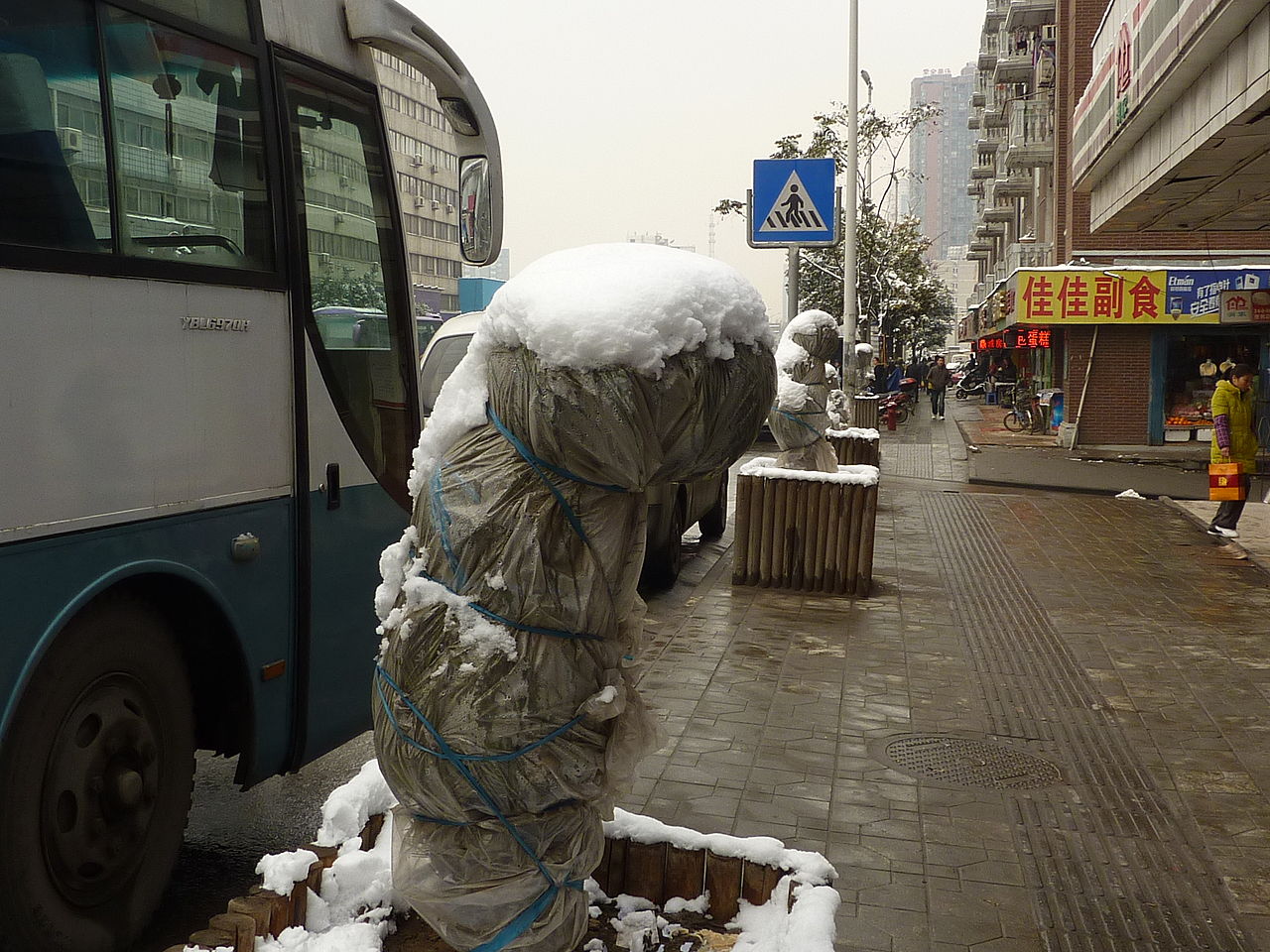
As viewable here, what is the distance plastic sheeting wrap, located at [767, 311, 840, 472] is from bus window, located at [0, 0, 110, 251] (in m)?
6.85

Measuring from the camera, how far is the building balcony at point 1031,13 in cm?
3994

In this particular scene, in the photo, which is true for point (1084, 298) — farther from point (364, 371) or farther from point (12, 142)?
point (12, 142)

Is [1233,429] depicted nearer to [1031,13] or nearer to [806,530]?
[806,530]

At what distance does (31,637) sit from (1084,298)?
22.8 meters

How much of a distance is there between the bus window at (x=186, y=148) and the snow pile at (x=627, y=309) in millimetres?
1916

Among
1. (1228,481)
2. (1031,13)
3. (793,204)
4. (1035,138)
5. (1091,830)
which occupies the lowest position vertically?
(1091,830)

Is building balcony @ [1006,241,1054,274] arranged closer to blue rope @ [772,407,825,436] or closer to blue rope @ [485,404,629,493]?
blue rope @ [772,407,825,436]

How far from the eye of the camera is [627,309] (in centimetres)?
215

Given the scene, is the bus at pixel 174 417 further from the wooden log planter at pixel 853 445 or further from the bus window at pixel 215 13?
the wooden log planter at pixel 853 445

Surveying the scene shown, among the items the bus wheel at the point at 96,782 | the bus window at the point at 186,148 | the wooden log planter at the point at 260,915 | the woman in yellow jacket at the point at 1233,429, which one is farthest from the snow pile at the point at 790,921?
the woman in yellow jacket at the point at 1233,429

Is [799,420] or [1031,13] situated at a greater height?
[1031,13]

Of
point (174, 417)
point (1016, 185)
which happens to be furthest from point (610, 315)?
point (1016, 185)

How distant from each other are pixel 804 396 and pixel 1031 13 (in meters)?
37.0

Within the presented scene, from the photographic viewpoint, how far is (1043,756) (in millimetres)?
5637
